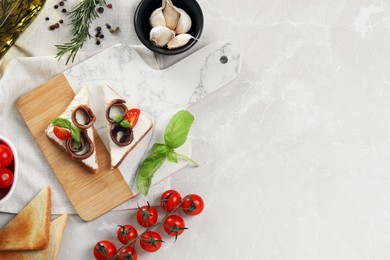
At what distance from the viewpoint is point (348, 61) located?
188cm

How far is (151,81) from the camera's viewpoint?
1815 mm

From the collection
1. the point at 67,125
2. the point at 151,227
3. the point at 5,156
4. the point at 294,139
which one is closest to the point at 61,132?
the point at 67,125

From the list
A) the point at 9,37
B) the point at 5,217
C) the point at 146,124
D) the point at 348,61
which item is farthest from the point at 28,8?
the point at 348,61

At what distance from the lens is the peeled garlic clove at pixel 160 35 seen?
171 cm

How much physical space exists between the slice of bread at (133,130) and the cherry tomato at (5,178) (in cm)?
28

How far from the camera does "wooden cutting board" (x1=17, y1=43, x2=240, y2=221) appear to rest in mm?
1796

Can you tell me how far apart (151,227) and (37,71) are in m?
0.57

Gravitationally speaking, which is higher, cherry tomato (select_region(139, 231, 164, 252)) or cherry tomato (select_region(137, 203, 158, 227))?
cherry tomato (select_region(137, 203, 158, 227))

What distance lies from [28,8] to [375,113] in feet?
3.54

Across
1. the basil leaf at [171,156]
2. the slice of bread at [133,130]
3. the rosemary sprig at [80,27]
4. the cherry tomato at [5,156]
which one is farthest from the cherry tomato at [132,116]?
the cherry tomato at [5,156]

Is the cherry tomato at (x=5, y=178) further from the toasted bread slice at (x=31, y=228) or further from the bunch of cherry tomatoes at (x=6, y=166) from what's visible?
the toasted bread slice at (x=31, y=228)

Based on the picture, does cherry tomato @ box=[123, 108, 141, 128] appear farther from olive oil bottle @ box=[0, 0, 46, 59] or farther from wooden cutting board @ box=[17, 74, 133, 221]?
olive oil bottle @ box=[0, 0, 46, 59]

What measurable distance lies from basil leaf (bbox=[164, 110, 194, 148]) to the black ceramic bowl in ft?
0.62

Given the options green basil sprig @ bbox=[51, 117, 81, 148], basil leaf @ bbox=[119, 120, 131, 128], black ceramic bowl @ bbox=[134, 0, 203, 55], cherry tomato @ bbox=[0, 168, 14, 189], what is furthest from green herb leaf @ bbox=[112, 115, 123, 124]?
cherry tomato @ bbox=[0, 168, 14, 189]
